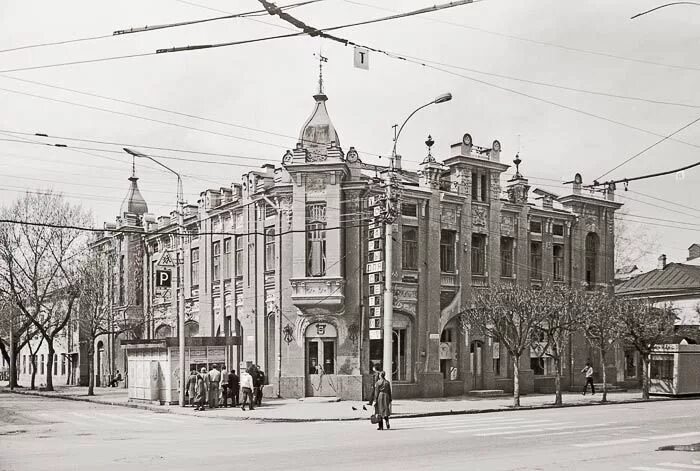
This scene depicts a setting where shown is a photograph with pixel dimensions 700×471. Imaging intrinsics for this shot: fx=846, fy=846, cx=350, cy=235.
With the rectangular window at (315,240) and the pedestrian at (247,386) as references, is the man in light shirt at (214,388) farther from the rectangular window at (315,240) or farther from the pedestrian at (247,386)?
the rectangular window at (315,240)

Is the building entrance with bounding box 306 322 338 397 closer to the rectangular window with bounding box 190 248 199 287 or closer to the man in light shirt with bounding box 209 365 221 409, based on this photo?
the man in light shirt with bounding box 209 365 221 409

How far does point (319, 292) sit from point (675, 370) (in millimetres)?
17633

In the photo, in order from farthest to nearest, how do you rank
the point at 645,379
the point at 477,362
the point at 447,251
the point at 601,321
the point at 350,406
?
the point at 477,362, the point at 447,251, the point at 645,379, the point at 601,321, the point at 350,406

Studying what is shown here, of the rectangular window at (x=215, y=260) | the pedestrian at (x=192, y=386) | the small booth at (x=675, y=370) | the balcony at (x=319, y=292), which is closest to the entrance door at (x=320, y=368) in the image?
the balcony at (x=319, y=292)

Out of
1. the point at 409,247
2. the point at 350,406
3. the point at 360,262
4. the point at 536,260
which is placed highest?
the point at 409,247

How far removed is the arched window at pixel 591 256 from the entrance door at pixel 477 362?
9634 millimetres

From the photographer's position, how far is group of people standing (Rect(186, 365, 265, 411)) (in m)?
31.5

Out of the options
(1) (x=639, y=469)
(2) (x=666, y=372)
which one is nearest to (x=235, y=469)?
(1) (x=639, y=469)

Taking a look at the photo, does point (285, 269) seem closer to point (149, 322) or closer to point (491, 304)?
point (491, 304)

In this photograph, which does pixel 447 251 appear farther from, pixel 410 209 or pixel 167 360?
pixel 167 360

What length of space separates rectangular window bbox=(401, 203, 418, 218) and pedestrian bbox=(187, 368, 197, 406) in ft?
38.8

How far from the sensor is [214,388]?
32500mm

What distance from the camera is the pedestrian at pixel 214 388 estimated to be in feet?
106

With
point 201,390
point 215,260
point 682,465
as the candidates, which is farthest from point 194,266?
point 682,465
